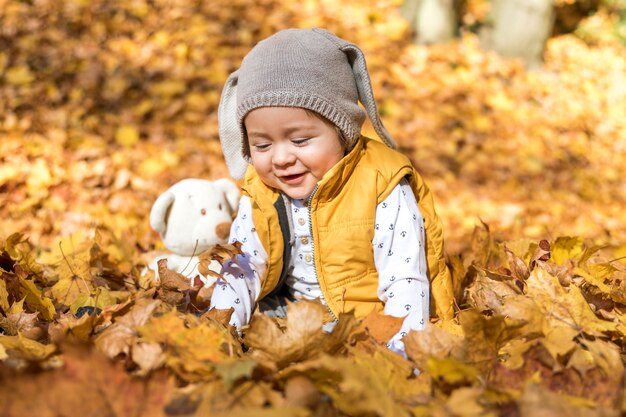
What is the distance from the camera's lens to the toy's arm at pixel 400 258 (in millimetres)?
1970

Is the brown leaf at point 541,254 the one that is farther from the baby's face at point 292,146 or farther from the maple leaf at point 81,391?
the maple leaf at point 81,391

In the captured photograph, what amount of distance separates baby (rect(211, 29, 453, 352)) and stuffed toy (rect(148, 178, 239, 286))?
26cm

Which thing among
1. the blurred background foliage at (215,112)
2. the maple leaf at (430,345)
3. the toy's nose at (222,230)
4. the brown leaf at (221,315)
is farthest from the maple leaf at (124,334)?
the blurred background foliage at (215,112)

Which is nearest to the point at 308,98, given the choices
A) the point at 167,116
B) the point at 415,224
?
the point at 415,224

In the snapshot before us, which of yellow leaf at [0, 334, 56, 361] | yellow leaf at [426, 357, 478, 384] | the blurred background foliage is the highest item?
yellow leaf at [426, 357, 478, 384]

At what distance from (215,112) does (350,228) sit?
2.96m

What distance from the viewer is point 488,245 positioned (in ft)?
8.33

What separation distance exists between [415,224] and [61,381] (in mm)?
1221

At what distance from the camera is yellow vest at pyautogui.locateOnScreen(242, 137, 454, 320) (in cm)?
202

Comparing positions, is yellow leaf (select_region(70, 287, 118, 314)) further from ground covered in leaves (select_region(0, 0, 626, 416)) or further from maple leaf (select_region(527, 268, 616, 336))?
maple leaf (select_region(527, 268, 616, 336))

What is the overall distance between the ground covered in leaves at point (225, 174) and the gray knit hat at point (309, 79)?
2.16ft

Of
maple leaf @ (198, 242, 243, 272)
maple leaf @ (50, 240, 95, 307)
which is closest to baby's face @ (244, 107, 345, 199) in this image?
maple leaf @ (198, 242, 243, 272)

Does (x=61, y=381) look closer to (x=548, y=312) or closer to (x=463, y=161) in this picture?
(x=548, y=312)

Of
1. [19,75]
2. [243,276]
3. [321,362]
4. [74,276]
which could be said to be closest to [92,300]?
[74,276]
